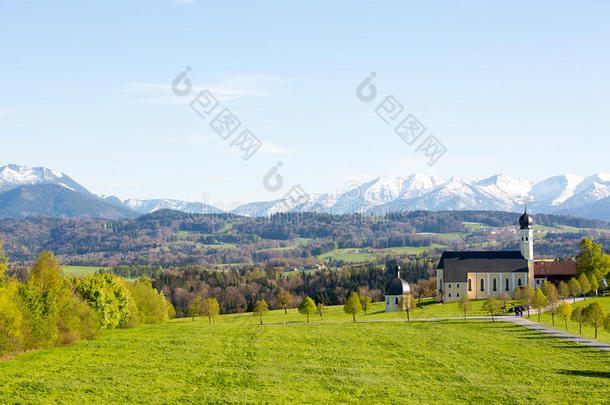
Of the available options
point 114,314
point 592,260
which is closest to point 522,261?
point 592,260

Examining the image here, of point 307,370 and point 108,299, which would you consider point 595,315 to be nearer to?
point 307,370

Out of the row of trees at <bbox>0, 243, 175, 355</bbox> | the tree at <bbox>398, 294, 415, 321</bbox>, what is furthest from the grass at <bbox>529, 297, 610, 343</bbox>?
the row of trees at <bbox>0, 243, 175, 355</bbox>

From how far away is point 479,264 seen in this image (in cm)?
12631

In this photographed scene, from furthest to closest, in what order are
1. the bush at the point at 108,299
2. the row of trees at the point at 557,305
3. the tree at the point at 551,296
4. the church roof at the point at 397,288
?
the church roof at the point at 397,288 < the tree at the point at 551,296 < the bush at the point at 108,299 < the row of trees at the point at 557,305

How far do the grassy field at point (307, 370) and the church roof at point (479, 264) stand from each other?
5605cm

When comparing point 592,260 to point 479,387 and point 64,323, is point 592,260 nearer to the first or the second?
point 479,387

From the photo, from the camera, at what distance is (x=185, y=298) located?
164750 millimetres

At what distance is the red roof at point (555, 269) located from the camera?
130425 millimetres

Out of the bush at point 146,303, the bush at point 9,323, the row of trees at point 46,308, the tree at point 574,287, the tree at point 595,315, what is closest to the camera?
the bush at point 9,323

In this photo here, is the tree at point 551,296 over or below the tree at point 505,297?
over

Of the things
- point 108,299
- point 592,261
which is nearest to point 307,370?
point 108,299

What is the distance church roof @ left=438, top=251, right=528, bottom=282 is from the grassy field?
56045mm

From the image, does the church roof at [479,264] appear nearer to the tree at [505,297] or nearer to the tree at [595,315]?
the tree at [505,297]

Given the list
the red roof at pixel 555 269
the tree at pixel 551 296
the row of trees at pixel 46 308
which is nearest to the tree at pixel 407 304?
the tree at pixel 551 296
